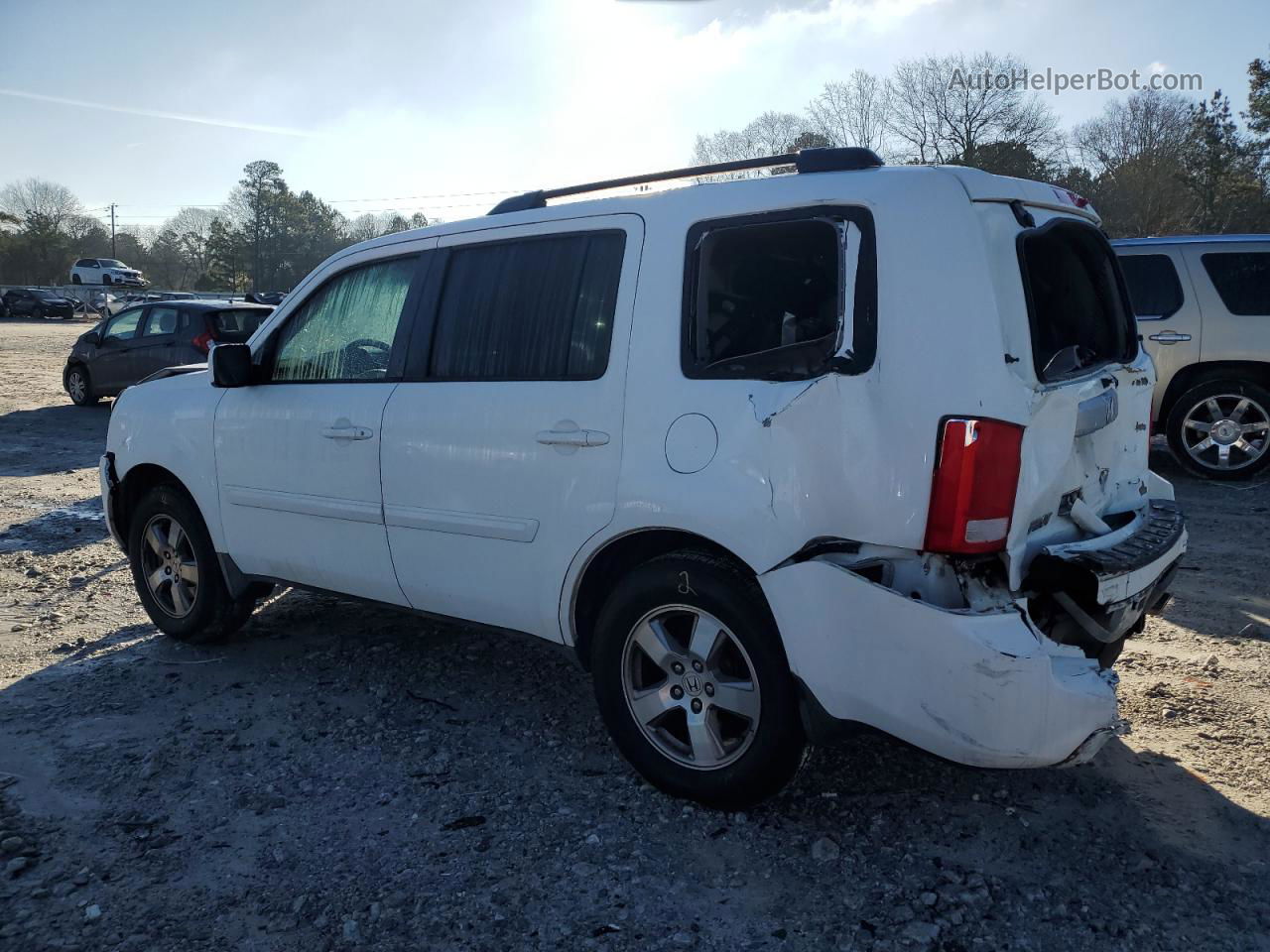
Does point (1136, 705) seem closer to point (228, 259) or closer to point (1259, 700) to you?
point (1259, 700)

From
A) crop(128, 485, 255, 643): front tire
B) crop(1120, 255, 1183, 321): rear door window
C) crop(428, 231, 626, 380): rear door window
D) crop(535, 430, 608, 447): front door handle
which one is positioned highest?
crop(1120, 255, 1183, 321): rear door window

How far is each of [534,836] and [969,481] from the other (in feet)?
5.68

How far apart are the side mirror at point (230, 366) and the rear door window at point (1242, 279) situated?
768 centimetres

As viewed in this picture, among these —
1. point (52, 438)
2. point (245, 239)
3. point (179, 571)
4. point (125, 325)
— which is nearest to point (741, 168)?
point (179, 571)

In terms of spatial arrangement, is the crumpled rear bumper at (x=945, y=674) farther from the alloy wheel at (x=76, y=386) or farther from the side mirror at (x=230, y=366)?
the alloy wheel at (x=76, y=386)

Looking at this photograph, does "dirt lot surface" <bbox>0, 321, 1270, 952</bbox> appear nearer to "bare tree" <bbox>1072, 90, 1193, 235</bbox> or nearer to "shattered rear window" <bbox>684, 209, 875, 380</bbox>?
"shattered rear window" <bbox>684, 209, 875, 380</bbox>

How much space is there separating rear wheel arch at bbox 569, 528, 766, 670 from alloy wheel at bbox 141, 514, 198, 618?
2354mm

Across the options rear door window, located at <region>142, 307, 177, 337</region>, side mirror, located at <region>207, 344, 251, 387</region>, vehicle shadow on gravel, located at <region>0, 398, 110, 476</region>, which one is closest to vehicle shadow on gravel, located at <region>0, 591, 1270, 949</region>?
side mirror, located at <region>207, 344, 251, 387</region>

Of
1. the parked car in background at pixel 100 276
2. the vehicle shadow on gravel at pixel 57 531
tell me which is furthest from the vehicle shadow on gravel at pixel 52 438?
the parked car in background at pixel 100 276

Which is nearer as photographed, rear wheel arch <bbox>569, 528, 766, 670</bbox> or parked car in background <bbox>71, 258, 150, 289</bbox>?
rear wheel arch <bbox>569, 528, 766, 670</bbox>

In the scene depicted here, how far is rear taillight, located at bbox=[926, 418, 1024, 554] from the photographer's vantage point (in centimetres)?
269

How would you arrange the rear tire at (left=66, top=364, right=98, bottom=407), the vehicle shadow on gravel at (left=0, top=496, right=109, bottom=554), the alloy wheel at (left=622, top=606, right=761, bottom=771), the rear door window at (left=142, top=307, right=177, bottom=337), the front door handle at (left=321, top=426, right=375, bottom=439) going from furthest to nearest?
1. the rear tire at (left=66, top=364, right=98, bottom=407)
2. the rear door window at (left=142, top=307, right=177, bottom=337)
3. the vehicle shadow on gravel at (left=0, top=496, right=109, bottom=554)
4. the front door handle at (left=321, top=426, right=375, bottom=439)
5. the alloy wheel at (left=622, top=606, right=761, bottom=771)

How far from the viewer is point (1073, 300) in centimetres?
351

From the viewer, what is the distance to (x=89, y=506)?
27.6 ft
